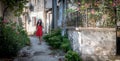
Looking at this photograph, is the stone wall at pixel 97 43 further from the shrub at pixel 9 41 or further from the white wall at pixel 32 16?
the white wall at pixel 32 16

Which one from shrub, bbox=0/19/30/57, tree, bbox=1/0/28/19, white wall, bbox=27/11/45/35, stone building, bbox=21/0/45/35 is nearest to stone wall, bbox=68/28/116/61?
shrub, bbox=0/19/30/57

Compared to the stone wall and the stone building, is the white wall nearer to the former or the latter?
the stone building

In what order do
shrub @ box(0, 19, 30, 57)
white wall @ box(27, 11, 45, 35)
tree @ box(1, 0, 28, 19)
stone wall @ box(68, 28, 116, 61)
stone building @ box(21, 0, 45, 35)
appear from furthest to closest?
stone building @ box(21, 0, 45, 35) → white wall @ box(27, 11, 45, 35) → tree @ box(1, 0, 28, 19) → shrub @ box(0, 19, 30, 57) → stone wall @ box(68, 28, 116, 61)

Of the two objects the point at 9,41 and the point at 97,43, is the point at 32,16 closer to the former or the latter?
the point at 9,41

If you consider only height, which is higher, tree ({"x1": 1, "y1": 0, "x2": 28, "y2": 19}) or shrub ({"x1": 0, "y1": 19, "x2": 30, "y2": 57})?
tree ({"x1": 1, "y1": 0, "x2": 28, "y2": 19})

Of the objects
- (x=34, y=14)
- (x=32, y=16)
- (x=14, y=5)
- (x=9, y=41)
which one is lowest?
(x=9, y=41)

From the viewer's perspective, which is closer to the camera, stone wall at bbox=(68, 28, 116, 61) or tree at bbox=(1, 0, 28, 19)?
stone wall at bbox=(68, 28, 116, 61)

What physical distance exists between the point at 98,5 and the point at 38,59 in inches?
132

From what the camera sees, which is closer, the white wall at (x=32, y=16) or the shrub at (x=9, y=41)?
the shrub at (x=9, y=41)

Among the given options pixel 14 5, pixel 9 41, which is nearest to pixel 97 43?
pixel 9 41

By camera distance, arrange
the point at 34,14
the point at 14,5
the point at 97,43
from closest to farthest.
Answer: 1. the point at 97,43
2. the point at 14,5
3. the point at 34,14

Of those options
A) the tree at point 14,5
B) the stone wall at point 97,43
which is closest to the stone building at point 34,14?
the tree at point 14,5

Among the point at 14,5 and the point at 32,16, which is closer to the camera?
the point at 14,5

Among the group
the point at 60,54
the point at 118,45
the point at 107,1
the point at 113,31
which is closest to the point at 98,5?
the point at 107,1
